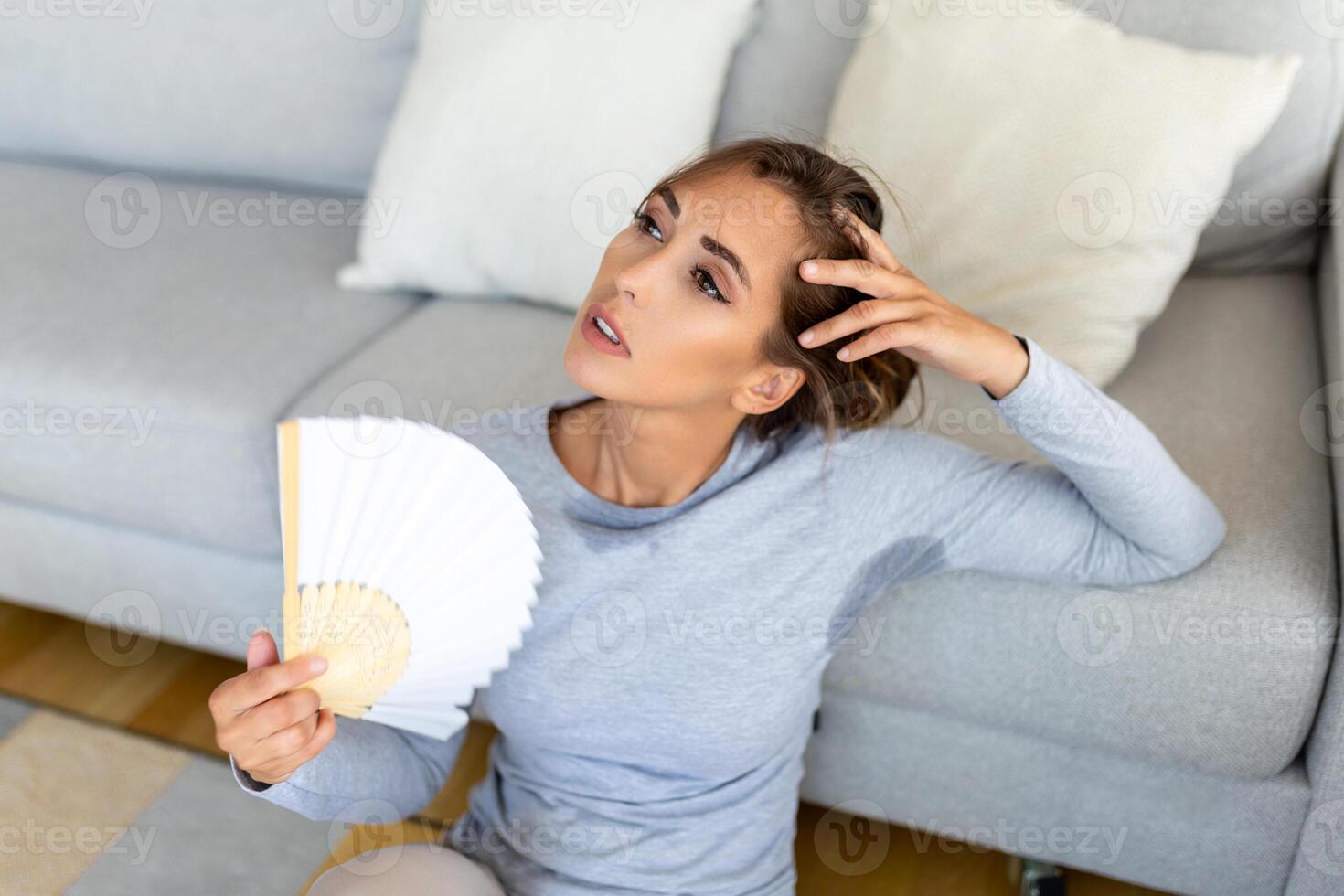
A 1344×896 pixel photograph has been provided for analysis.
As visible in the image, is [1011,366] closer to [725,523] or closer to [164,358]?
[725,523]

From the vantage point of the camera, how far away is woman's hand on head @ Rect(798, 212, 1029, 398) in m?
1.08

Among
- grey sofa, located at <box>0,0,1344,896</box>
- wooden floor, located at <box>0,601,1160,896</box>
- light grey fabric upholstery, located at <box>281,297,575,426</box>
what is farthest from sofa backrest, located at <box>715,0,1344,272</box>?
wooden floor, located at <box>0,601,1160,896</box>

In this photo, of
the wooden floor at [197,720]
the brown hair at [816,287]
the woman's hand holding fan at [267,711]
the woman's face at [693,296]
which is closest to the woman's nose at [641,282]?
the woman's face at [693,296]

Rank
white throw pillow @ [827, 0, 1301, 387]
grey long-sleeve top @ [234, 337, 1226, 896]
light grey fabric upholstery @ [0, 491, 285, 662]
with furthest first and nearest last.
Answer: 1. light grey fabric upholstery @ [0, 491, 285, 662]
2. white throw pillow @ [827, 0, 1301, 387]
3. grey long-sleeve top @ [234, 337, 1226, 896]

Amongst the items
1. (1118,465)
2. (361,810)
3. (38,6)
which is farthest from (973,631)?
(38,6)

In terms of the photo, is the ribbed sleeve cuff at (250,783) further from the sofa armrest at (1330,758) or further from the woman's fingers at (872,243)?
the sofa armrest at (1330,758)

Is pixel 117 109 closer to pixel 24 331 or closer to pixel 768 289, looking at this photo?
pixel 24 331

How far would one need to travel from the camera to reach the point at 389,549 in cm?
109

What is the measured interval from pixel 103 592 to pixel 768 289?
1316 mm

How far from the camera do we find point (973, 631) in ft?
4.32

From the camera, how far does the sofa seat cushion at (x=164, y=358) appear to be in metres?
1.63

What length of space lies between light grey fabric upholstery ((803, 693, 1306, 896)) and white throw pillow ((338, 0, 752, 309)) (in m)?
0.81

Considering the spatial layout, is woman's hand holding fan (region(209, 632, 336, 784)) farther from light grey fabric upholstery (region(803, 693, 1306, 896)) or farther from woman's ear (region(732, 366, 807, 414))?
light grey fabric upholstery (region(803, 693, 1306, 896))

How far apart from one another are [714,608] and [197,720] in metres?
1.12
